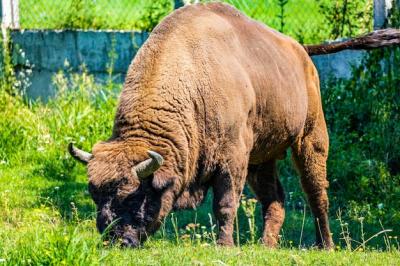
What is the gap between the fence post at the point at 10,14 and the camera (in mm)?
15469

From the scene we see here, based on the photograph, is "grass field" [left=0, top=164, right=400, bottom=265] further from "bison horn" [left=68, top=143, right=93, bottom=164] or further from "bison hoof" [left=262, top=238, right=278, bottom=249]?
"bison hoof" [left=262, top=238, right=278, bottom=249]

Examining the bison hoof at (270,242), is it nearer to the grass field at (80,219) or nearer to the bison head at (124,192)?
the grass field at (80,219)

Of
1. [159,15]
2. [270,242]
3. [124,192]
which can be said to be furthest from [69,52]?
[124,192]

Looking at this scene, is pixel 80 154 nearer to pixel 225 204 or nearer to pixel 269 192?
pixel 225 204

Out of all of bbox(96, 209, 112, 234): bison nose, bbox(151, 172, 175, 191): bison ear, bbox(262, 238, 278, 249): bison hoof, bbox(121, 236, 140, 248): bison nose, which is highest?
bbox(151, 172, 175, 191): bison ear

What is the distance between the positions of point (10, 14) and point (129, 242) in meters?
7.82

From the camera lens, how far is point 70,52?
15.0m

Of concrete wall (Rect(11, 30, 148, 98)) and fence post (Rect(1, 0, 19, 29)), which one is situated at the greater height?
fence post (Rect(1, 0, 19, 29))

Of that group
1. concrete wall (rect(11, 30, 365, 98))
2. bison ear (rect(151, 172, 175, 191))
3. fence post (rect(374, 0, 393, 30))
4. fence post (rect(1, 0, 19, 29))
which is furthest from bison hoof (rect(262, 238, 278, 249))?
fence post (rect(1, 0, 19, 29))

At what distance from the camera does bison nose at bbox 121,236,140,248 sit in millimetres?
8406

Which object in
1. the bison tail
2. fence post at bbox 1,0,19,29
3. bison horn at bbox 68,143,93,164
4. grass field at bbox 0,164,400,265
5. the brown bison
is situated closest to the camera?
grass field at bbox 0,164,400,265

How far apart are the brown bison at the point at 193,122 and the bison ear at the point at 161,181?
11 millimetres

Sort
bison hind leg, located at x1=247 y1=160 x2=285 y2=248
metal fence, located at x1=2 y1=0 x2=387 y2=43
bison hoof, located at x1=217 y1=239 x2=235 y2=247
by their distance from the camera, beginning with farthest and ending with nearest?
metal fence, located at x1=2 y1=0 x2=387 y2=43 → bison hind leg, located at x1=247 y1=160 x2=285 y2=248 → bison hoof, located at x1=217 y1=239 x2=235 y2=247

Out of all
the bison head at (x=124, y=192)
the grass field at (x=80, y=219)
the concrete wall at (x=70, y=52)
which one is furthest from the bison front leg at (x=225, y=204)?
the concrete wall at (x=70, y=52)
